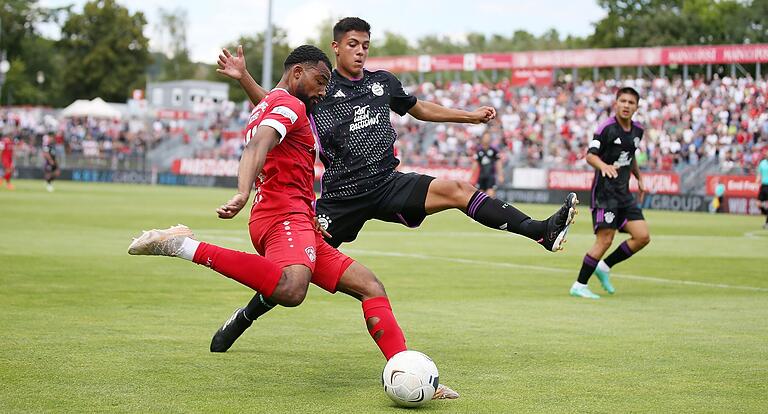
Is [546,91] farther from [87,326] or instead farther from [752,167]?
[87,326]

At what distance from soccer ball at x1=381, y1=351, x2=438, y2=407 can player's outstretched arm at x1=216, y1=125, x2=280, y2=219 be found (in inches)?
50.8

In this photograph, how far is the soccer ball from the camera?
6207 mm

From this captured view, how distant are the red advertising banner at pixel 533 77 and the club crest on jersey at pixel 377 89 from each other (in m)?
50.0

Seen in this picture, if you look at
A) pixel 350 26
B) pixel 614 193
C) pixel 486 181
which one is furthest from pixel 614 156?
pixel 486 181

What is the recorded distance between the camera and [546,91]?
5650 cm

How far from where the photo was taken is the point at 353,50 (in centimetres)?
839

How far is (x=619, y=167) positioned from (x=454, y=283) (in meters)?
2.46

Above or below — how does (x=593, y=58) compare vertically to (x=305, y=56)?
above

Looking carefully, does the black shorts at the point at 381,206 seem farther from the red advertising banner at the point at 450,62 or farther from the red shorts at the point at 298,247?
the red advertising banner at the point at 450,62

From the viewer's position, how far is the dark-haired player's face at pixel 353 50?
8312 mm

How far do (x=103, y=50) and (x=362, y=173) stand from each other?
10011 centimetres

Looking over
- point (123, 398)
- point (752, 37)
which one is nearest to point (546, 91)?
point (752, 37)

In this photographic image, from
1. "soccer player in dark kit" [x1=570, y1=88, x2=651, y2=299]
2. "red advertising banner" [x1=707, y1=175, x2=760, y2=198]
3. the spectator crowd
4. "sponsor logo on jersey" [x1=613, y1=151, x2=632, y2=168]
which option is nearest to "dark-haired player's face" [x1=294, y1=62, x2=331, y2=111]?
"soccer player in dark kit" [x1=570, y1=88, x2=651, y2=299]

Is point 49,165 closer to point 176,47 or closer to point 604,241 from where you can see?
point 604,241
